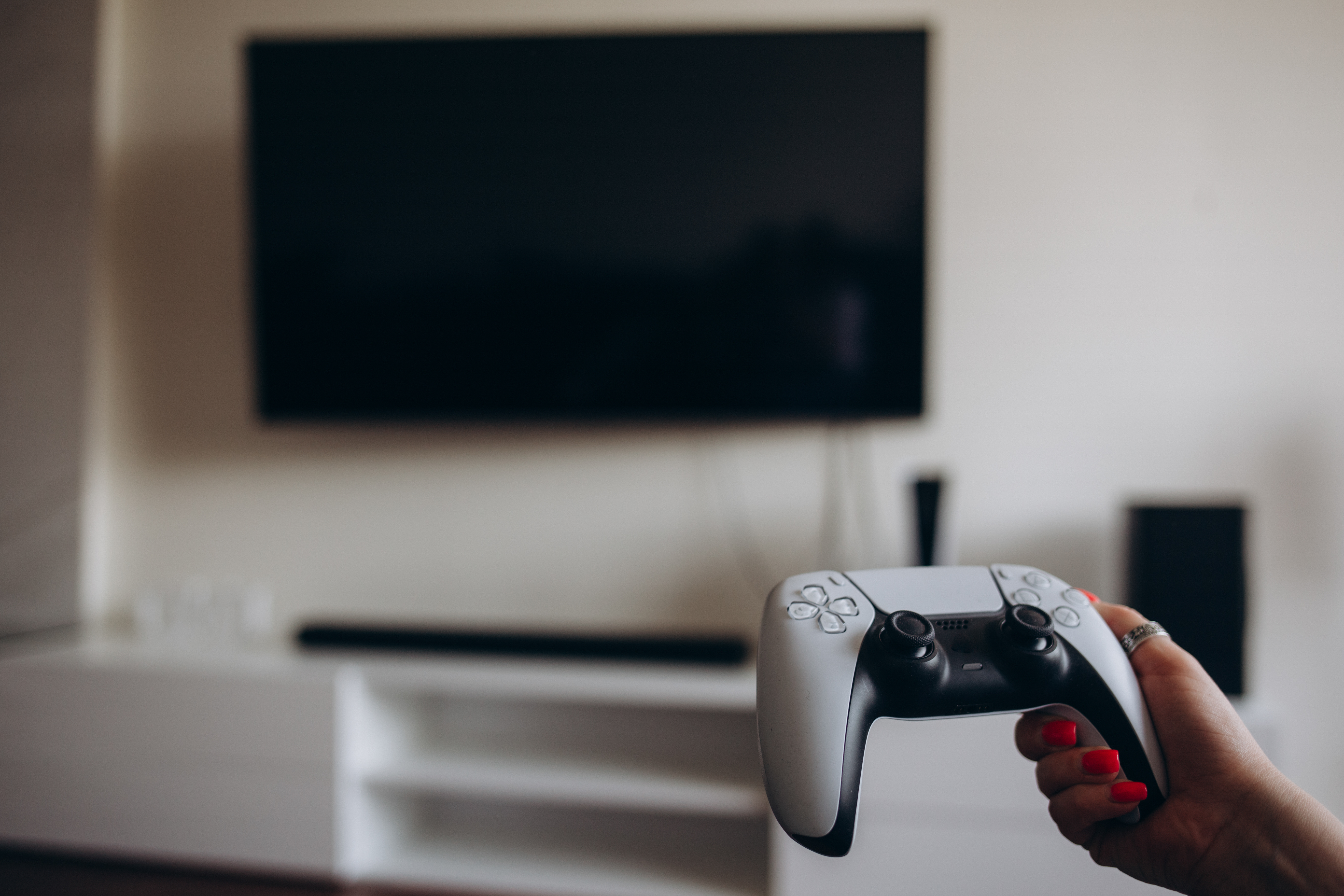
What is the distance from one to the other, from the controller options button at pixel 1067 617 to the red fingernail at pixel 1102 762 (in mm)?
82

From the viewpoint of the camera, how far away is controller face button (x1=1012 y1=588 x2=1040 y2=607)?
46cm

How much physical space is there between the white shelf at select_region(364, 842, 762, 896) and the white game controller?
1091 mm

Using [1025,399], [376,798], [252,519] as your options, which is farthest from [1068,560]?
[252,519]

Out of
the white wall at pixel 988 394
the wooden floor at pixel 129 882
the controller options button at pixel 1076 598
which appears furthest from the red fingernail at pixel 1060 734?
A: the wooden floor at pixel 129 882

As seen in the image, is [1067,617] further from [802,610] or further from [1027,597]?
[802,610]

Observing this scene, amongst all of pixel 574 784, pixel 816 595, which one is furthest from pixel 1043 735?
pixel 574 784

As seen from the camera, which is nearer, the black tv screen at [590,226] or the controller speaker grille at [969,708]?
the controller speaker grille at [969,708]

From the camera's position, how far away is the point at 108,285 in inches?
72.9

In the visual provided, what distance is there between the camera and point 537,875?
4.76 ft

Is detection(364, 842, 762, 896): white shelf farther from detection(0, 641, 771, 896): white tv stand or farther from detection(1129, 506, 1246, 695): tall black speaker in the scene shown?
detection(1129, 506, 1246, 695): tall black speaker

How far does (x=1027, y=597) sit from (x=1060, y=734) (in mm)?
146

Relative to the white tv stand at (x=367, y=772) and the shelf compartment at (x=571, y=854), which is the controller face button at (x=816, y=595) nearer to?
the white tv stand at (x=367, y=772)

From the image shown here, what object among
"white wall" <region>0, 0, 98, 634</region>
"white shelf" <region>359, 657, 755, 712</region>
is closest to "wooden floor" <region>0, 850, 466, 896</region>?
"white shelf" <region>359, 657, 755, 712</region>

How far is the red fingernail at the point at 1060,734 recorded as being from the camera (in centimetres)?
54
